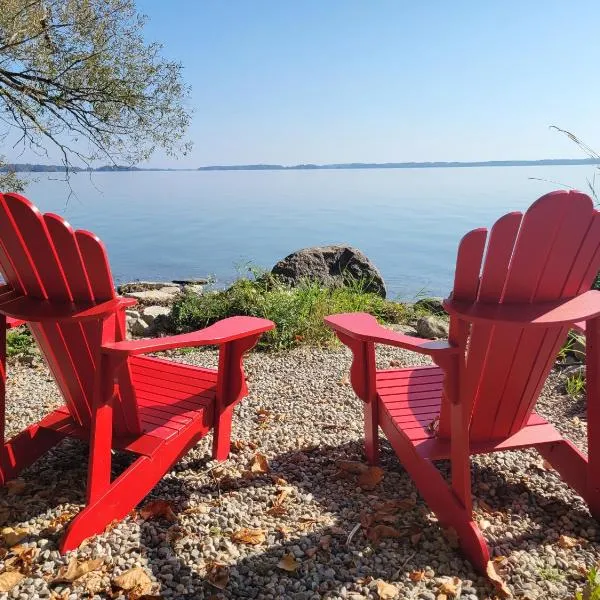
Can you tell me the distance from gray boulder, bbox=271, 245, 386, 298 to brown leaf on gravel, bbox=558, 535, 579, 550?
198 inches

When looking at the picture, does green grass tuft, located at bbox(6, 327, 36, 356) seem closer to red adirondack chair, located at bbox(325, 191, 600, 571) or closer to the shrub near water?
the shrub near water

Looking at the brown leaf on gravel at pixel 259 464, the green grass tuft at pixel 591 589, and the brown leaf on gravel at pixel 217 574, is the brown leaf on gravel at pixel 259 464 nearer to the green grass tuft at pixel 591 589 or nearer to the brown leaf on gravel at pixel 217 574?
the brown leaf on gravel at pixel 217 574

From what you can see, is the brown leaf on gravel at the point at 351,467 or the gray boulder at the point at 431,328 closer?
the brown leaf on gravel at the point at 351,467

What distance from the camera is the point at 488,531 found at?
233 centimetres

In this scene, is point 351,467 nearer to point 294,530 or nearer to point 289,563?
point 294,530

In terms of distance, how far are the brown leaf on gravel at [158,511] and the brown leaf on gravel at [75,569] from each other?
1.12ft

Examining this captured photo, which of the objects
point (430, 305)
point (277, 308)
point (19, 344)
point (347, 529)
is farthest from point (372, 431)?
point (430, 305)

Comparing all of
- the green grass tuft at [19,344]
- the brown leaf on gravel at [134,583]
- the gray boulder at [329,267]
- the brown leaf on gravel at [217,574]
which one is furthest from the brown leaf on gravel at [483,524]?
the gray boulder at [329,267]

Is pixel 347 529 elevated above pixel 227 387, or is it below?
below

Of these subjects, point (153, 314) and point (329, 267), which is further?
point (329, 267)

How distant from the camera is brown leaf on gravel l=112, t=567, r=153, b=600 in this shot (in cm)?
191

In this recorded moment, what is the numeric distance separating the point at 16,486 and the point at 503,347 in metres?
2.19

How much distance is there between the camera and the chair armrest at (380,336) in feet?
6.69

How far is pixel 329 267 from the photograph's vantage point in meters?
7.85
